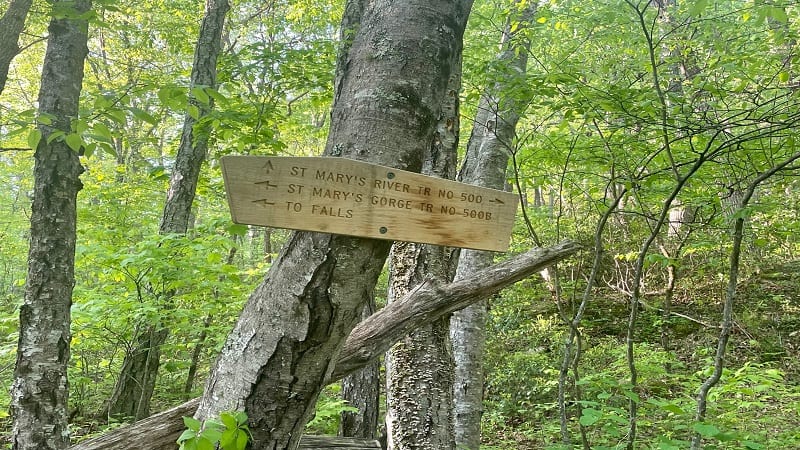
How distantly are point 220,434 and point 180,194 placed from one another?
503 cm

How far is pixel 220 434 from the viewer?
125 cm

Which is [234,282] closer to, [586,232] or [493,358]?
[493,358]

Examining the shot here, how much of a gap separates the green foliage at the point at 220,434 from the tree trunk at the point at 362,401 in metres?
2.90

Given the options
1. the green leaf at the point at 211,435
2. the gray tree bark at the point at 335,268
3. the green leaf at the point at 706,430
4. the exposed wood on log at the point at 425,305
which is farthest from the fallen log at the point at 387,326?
the green leaf at the point at 706,430

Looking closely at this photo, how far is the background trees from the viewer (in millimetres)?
3172

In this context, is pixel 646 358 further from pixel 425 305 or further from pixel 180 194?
pixel 180 194

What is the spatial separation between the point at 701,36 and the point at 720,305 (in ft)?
16.0

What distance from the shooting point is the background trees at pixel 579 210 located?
317 centimetres

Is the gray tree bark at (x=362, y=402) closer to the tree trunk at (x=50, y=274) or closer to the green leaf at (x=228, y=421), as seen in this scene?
the tree trunk at (x=50, y=274)

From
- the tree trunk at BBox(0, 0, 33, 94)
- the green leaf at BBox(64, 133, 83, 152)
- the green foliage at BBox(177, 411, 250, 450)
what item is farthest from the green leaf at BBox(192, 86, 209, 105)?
the tree trunk at BBox(0, 0, 33, 94)

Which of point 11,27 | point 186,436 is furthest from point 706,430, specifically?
point 11,27

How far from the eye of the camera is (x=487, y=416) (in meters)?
6.57

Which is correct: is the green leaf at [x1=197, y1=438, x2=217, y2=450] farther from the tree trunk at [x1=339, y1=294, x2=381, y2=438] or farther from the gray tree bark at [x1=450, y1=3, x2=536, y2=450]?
the tree trunk at [x1=339, y1=294, x2=381, y2=438]

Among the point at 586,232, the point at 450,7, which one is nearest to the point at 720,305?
the point at 586,232
